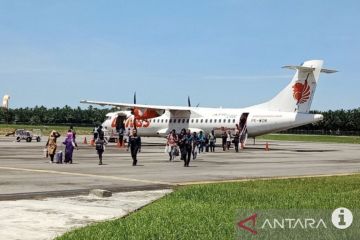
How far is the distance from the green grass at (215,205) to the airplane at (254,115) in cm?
2760

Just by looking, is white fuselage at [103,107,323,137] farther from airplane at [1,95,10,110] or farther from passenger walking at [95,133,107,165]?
airplane at [1,95,10,110]

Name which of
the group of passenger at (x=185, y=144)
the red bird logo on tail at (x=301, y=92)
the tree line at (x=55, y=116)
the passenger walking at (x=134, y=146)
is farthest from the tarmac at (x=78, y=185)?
the tree line at (x=55, y=116)

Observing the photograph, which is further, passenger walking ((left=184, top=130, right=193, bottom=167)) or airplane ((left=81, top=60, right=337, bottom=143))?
airplane ((left=81, top=60, right=337, bottom=143))

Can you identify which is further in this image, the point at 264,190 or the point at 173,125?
the point at 173,125

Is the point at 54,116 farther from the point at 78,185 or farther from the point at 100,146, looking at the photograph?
the point at 78,185

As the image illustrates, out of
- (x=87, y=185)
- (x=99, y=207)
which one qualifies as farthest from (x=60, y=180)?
(x=99, y=207)

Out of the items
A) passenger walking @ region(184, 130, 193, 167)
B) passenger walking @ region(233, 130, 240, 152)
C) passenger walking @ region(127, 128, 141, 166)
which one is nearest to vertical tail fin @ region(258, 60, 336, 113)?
passenger walking @ region(233, 130, 240, 152)

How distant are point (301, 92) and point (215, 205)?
35093mm

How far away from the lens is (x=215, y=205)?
12422 millimetres

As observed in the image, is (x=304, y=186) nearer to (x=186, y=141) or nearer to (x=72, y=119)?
(x=186, y=141)

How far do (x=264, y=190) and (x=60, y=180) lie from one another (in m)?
6.67

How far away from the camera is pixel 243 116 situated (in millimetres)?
48156

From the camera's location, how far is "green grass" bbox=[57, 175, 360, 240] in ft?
30.4

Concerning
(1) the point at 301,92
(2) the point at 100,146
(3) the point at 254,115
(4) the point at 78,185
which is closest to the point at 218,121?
(3) the point at 254,115
